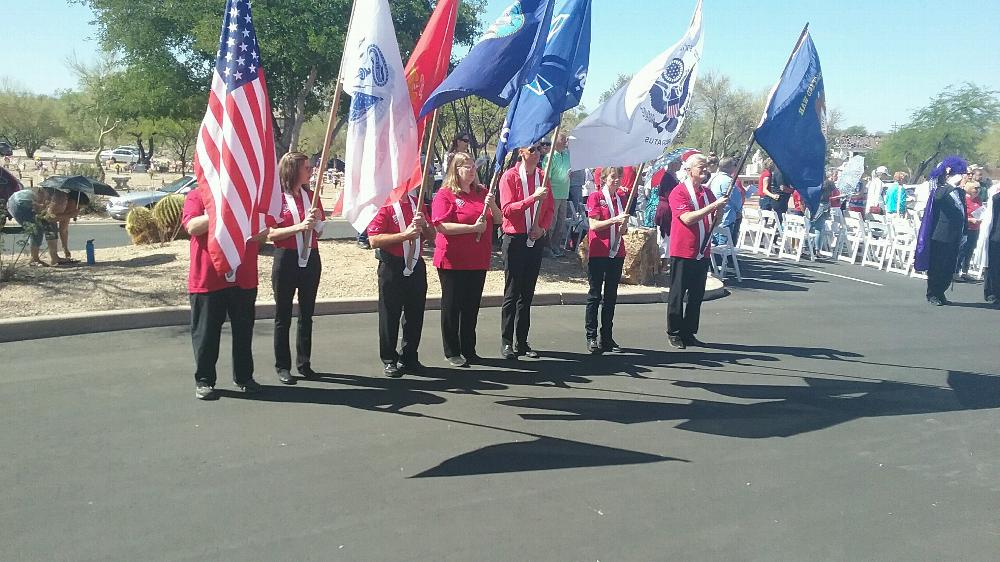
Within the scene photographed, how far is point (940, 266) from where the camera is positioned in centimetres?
1143

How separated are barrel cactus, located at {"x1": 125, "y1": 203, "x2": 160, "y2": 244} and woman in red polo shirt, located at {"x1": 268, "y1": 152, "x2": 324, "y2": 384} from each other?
7.15 metres

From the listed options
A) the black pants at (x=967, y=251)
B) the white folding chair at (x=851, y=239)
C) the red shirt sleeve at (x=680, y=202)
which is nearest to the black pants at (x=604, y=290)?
the red shirt sleeve at (x=680, y=202)

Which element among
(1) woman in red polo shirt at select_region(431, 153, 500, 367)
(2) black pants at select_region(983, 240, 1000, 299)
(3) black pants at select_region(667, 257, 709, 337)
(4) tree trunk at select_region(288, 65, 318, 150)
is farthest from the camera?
(4) tree trunk at select_region(288, 65, 318, 150)

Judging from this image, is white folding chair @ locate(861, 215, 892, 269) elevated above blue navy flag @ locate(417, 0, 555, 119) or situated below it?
below

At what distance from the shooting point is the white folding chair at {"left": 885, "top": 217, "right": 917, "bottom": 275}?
1500 cm

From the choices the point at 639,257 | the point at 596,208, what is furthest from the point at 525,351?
the point at 639,257

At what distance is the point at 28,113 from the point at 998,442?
239 feet

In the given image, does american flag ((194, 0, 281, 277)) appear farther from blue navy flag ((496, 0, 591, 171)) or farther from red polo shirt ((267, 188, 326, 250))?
blue navy flag ((496, 0, 591, 171))

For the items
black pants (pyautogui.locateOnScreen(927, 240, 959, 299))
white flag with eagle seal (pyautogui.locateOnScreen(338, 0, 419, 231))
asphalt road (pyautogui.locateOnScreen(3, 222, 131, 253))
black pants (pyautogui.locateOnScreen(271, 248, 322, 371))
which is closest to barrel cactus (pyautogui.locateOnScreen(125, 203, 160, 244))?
asphalt road (pyautogui.locateOnScreen(3, 222, 131, 253))

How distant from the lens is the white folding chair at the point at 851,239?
16250 millimetres

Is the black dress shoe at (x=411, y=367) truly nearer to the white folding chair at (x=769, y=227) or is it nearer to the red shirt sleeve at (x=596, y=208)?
the red shirt sleeve at (x=596, y=208)

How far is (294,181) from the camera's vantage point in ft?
19.4

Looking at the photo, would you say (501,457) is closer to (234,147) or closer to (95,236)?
(234,147)

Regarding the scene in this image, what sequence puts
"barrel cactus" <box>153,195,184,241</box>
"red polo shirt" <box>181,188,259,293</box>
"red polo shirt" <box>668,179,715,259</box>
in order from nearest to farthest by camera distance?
"red polo shirt" <box>181,188,259,293</box> → "red polo shirt" <box>668,179,715,259</box> → "barrel cactus" <box>153,195,184,241</box>
